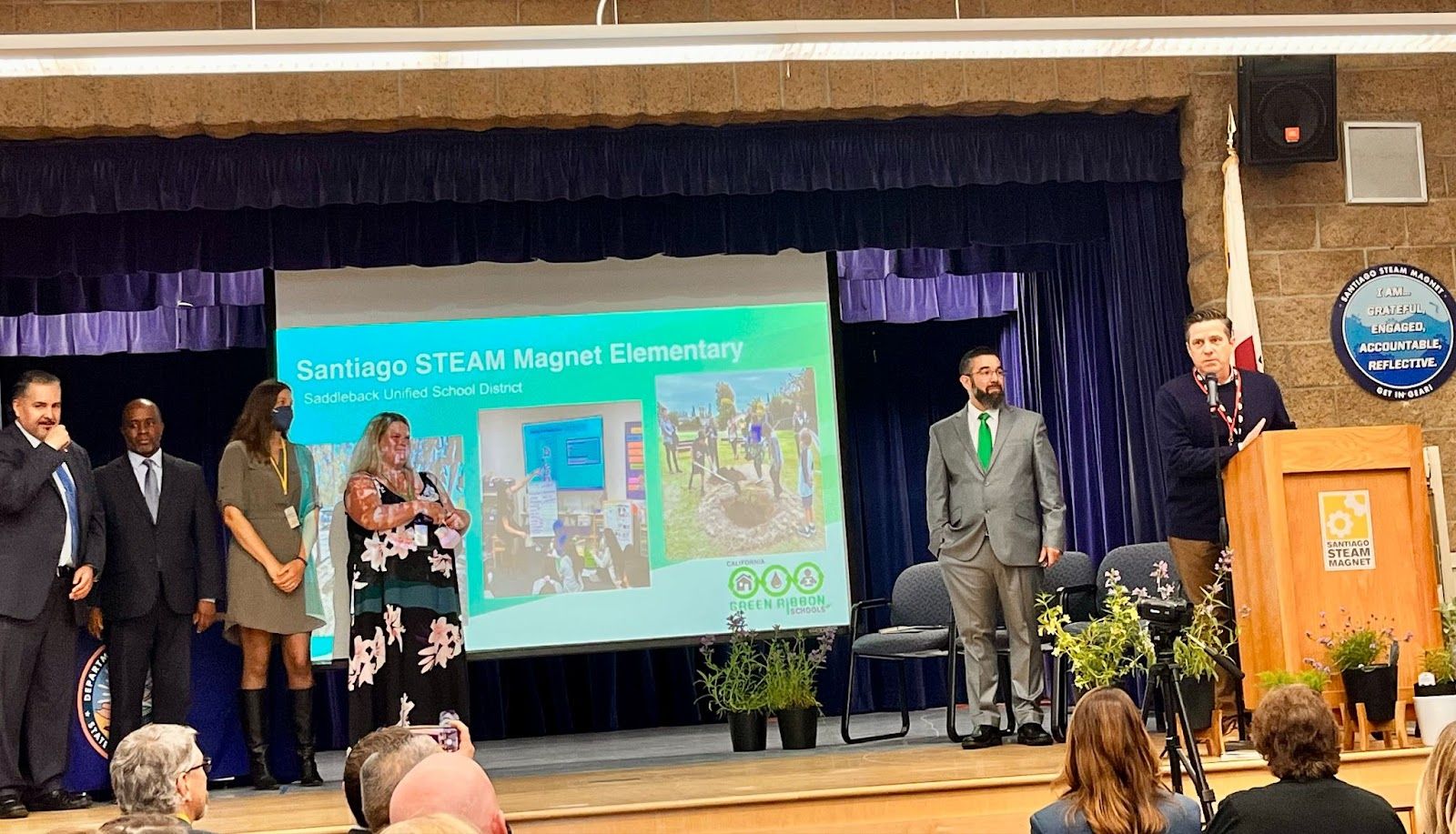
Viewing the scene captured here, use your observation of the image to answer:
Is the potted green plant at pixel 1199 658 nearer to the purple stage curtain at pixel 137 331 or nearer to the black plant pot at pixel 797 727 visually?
the black plant pot at pixel 797 727

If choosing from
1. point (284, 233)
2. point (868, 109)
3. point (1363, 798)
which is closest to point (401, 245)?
point (284, 233)

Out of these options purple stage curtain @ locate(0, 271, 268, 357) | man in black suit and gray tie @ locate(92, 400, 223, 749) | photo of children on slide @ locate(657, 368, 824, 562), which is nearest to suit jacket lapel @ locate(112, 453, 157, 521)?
man in black suit and gray tie @ locate(92, 400, 223, 749)

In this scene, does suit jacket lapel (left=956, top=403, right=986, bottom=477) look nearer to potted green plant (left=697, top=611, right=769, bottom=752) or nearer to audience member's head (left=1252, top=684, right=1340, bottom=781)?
potted green plant (left=697, top=611, right=769, bottom=752)

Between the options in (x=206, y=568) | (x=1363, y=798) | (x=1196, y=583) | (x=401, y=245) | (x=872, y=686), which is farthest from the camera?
(x=872, y=686)

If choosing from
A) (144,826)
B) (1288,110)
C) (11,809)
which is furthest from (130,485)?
(1288,110)

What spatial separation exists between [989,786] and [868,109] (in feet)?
9.59

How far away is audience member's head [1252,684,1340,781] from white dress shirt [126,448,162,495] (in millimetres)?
4427

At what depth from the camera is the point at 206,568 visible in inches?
242

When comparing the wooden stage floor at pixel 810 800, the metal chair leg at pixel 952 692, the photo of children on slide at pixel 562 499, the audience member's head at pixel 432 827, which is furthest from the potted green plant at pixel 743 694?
the audience member's head at pixel 432 827

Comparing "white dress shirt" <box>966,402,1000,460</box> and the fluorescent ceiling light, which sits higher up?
the fluorescent ceiling light

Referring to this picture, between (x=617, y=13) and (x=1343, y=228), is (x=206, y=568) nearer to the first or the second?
(x=617, y=13)

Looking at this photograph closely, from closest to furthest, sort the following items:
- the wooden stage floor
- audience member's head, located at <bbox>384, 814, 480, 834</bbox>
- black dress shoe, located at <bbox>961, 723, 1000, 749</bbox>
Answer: audience member's head, located at <bbox>384, 814, 480, 834</bbox> → the wooden stage floor → black dress shoe, located at <bbox>961, 723, 1000, 749</bbox>

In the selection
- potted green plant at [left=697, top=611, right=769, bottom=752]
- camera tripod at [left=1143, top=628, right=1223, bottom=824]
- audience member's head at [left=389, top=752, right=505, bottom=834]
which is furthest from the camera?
potted green plant at [left=697, top=611, right=769, bottom=752]

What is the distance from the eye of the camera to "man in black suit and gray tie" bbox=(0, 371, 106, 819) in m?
5.56
